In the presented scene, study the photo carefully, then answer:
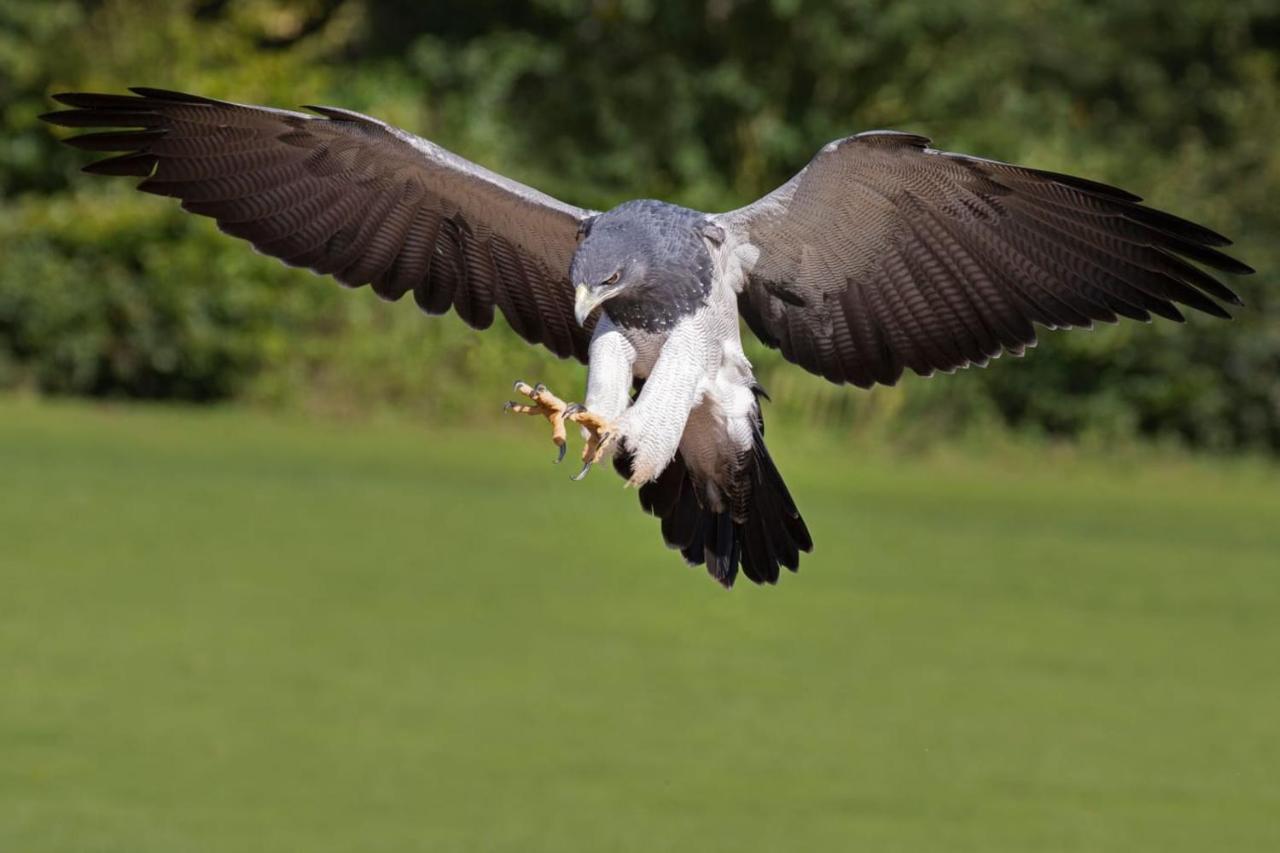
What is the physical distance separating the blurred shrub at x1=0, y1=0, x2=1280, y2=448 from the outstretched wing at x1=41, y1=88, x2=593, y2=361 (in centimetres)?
1258

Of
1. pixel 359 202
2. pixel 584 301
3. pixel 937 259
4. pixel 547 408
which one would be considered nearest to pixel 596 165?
pixel 359 202

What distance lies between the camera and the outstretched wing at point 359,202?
24.6 ft

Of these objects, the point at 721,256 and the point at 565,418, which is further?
the point at 721,256

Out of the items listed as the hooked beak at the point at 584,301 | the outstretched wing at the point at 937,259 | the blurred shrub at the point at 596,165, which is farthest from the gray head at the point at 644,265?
the blurred shrub at the point at 596,165

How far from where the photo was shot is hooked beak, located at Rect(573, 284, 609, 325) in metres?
6.37

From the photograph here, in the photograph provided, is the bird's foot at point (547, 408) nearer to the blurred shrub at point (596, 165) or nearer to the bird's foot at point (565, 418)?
the bird's foot at point (565, 418)

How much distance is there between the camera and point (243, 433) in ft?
72.4

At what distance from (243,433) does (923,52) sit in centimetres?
806

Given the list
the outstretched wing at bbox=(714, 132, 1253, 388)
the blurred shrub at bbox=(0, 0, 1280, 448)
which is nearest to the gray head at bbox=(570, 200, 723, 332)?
the outstretched wing at bbox=(714, 132, 1253, 388)

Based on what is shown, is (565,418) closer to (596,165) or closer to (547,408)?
(547,408)

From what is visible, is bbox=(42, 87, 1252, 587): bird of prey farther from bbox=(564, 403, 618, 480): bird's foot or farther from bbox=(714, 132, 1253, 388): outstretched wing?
bbox=(564, 403, 618, 480): bird's foot

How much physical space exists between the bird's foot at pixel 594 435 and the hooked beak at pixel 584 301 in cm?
25

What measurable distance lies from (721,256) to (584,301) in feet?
2.96

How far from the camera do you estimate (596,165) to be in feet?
80.5
